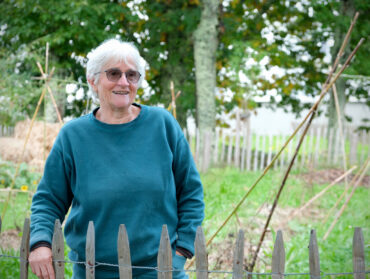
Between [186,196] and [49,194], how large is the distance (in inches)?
22.7

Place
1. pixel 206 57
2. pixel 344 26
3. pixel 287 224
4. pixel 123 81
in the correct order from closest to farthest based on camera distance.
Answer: pixel 123 81, pixel 287 224, pixel 206 57, pixel 344 26

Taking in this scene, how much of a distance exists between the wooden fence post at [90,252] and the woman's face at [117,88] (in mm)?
499

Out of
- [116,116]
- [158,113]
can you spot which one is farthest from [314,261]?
[116,116]

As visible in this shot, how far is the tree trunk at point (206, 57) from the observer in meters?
10.5

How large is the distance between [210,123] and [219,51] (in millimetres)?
1813

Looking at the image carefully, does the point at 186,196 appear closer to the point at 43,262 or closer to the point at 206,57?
the point at 43,262

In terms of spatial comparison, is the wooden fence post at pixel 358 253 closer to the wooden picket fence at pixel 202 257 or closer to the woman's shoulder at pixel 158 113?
the wooden picket fence at pixel 202 257

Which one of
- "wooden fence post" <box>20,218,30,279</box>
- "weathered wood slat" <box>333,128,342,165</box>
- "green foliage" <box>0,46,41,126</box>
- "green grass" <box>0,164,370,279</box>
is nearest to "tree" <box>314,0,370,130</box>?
"weathered wood slat" <box>333,128,342,165</box>

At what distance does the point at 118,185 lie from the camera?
1742 millimetres

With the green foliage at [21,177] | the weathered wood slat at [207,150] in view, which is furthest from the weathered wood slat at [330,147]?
the green foliage at [21,177]

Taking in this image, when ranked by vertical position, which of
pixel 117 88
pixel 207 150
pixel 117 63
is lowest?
pixel 207 150

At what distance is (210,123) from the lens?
10.7 meters

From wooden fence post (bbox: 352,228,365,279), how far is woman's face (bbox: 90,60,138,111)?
103 cm

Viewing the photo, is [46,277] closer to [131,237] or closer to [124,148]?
[131,237]
